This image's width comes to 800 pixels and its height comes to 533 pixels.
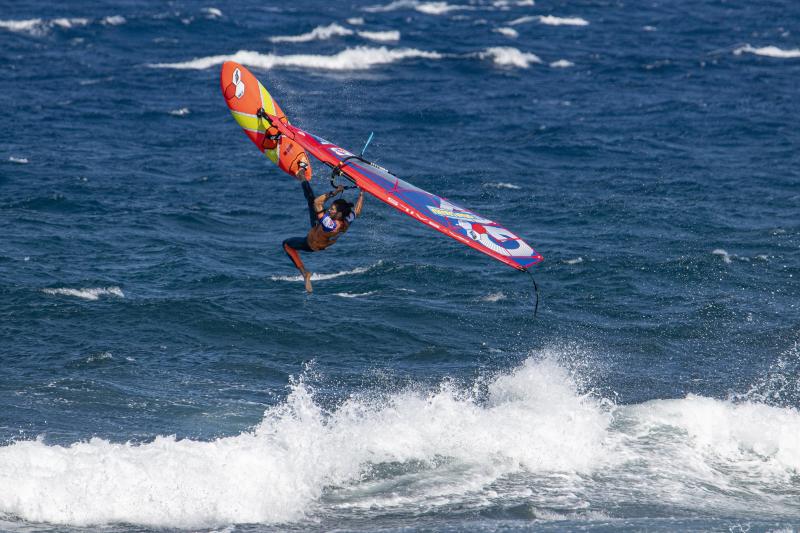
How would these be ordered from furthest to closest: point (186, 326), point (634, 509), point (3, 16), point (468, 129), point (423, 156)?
point (3, 16)
point (468, 129)
point (423, 156)
point (186, 326)
point (634, 509)

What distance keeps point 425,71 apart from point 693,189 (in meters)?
18.0

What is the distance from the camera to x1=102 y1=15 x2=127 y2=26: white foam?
53.0m

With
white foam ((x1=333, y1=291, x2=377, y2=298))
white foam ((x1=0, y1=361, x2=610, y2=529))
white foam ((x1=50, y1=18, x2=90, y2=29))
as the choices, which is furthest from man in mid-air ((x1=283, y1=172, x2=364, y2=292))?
white foam ((x1=50, y1=18, x2=90, y2=29))

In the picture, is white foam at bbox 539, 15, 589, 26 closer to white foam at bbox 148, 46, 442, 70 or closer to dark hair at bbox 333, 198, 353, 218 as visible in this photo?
white foam at bbox 148, 46, 442, 70

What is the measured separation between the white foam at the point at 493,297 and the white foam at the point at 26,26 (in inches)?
1302

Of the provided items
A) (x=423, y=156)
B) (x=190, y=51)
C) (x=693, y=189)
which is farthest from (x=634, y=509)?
(x=190, y=51)

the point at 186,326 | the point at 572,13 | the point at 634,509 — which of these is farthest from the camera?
the point at 572,13

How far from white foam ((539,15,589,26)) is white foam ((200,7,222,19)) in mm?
17985

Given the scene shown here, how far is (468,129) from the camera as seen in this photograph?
3888cm

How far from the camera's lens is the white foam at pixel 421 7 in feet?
213

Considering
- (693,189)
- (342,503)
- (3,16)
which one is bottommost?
(342,503)

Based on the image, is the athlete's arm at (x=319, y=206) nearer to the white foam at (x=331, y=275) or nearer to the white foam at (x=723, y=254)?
the white foam at (x=331, y=275)

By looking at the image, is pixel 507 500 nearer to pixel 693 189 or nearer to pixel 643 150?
pixel 693 189

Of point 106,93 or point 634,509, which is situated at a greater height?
point 106,93
